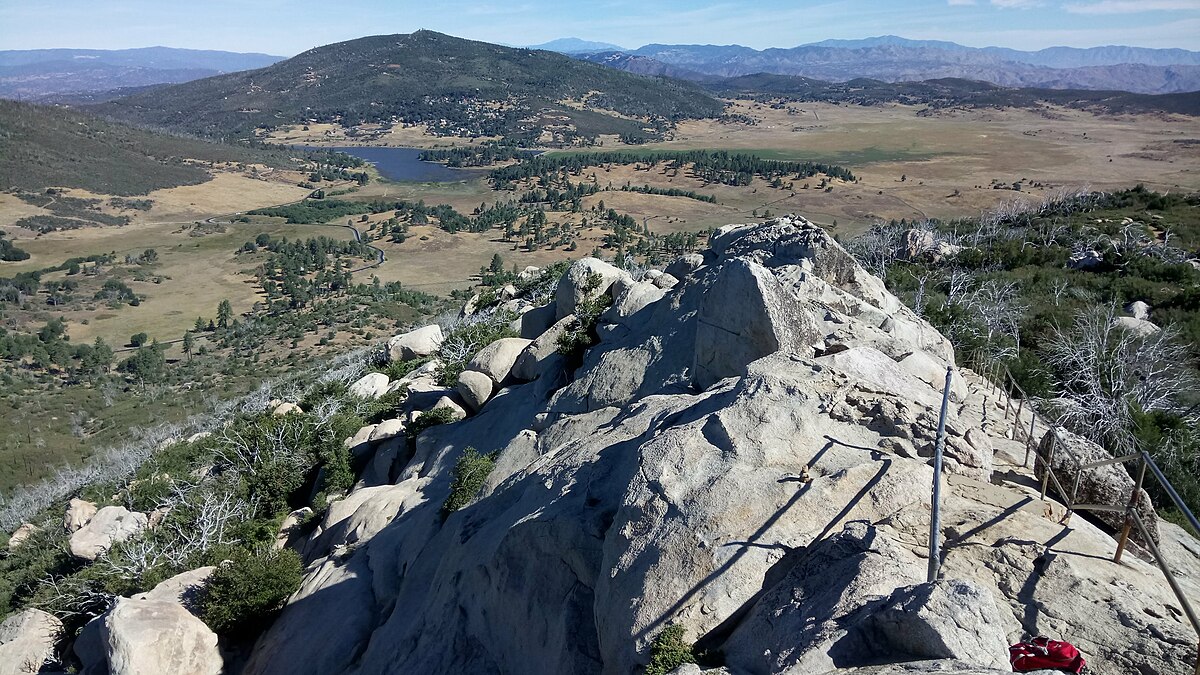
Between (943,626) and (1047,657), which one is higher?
(943,626)

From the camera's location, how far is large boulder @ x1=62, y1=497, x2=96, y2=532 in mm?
22134

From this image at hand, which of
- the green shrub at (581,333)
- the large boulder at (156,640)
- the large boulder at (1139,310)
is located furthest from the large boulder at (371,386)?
the large boulder at (1139,310)

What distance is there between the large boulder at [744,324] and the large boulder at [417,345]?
19796mm

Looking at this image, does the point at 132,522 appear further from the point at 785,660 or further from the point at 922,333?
the point at 922,333

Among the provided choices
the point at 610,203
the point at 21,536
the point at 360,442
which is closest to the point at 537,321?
the point at 360,442

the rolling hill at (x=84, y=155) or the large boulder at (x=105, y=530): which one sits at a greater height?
the rolling hill at (x=84, y=155)

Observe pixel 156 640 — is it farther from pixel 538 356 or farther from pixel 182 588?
pixel 538 356

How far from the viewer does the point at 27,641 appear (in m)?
15.6

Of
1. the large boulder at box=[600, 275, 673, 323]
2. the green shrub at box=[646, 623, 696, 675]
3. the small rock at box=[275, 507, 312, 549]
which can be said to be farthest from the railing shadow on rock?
the small rock at box=[275, 507, 312, 549]

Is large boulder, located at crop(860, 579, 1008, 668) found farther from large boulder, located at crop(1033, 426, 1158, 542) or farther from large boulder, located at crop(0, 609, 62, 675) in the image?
large boulder, located at crop(0, 609, 62, 675)

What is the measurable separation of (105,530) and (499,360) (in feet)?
42.2

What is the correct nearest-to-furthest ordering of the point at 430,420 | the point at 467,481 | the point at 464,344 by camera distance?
the point at 467,481 → the point at 430,420 → the point at 464,344

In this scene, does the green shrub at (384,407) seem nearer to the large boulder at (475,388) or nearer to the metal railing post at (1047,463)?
the large boulder at (475,388)

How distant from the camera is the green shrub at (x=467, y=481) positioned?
14.0m
